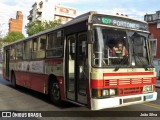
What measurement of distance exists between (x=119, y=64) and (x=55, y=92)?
323cm

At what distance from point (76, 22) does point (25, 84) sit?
20.7 feet

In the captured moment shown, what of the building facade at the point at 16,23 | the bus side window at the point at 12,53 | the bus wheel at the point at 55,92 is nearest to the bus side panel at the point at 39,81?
the bus wheel at the point at 55,92

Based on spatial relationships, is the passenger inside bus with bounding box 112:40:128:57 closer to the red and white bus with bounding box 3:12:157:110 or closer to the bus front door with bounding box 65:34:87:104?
the red and white bus with bounding box 3:12:157:110

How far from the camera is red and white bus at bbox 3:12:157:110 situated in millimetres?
7774

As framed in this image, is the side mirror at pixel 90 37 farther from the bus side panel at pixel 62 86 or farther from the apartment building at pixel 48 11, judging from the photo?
the apartment building at pixel 48 11

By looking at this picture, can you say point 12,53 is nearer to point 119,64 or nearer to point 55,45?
point 55,45

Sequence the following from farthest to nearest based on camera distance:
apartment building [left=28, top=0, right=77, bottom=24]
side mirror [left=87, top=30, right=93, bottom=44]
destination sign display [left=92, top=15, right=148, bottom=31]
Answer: apartment building [left=28, top=0, right=77, bottom=24]
destination sign display [left=92, top=15, right=148, bottom=31]
side mirror [left=87, top=30, right=93, bottom=44]

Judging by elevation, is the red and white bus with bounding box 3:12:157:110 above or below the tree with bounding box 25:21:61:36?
below

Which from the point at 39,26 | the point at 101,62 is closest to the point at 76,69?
the point at 101,62

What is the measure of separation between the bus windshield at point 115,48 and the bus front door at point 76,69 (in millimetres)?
643

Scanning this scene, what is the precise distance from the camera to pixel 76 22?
29.0 feet

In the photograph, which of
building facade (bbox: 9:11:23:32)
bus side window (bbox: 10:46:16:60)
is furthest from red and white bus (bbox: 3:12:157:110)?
building facade (bbox: 9:11:23:32)

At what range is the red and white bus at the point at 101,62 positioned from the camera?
7774 mm

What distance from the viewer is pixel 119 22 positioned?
27.7 feet
